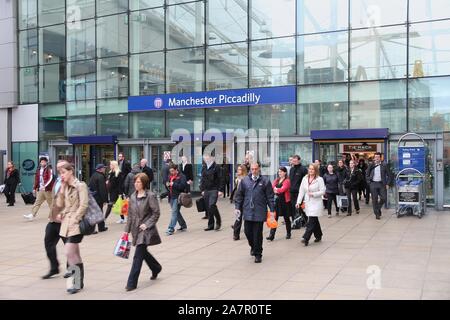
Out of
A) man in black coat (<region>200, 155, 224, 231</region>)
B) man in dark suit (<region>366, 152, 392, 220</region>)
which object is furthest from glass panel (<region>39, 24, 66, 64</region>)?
man in dark suit (<region>366, 152, 392, 220</region>)

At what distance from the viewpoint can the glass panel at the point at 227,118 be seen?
67.4 ft

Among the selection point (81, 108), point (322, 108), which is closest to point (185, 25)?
point (81, 108)

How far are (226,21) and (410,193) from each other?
10.5 m

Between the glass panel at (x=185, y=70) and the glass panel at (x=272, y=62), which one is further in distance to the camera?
the glass panel at (x=185, y=70)

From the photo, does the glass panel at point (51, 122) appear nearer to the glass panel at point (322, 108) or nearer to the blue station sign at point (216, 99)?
the blue station sign at point (216, 99)

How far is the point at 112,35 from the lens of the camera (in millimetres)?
23578

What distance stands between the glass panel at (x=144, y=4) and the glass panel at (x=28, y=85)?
6.09 m

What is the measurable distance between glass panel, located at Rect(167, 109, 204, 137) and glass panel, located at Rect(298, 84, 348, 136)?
426 cm

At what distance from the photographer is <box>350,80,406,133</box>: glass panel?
1764cm

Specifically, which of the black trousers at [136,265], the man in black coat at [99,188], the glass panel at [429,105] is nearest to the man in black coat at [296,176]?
the man in black coat at [99,188]

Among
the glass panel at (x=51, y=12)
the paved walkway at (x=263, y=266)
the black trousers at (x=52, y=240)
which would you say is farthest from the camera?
the glass panel at (x=51, y=12)

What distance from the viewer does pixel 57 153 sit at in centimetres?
2528

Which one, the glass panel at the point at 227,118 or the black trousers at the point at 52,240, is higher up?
the glass panel at the point at 227,118
